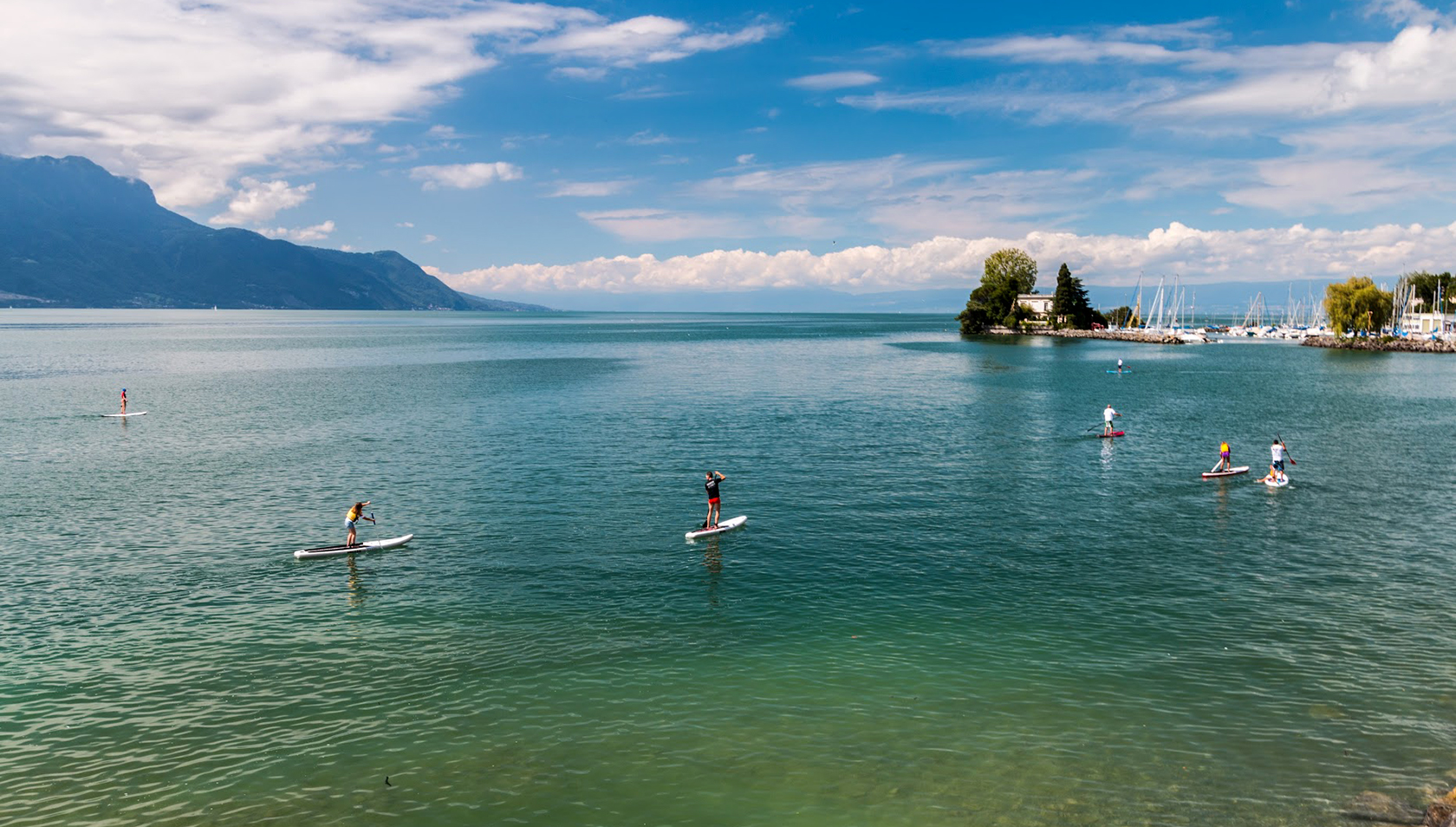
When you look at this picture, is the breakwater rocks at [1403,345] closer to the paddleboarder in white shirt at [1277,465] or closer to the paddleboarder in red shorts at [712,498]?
the paddleboarder in white shirt at [1277,465]

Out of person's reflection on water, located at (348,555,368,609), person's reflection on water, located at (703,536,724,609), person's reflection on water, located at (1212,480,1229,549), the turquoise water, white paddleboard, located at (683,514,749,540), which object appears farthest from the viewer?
person's reflection on water, located at (1212,480,1229,549)

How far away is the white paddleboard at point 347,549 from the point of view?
124ft

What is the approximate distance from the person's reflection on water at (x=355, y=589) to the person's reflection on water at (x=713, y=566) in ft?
45.8

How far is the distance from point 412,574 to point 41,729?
559 inches

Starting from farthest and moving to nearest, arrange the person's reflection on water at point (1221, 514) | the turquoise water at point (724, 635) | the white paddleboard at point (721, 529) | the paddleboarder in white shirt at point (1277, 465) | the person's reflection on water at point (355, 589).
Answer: the paddleboarder in white shirt at point (1277, 465)
the person's reflection on water at point (1221, 514)
the white paddleboard at point (721, 529)
the person's reflection on water at point (355, 589)
the turquoise water at point (724, 635)

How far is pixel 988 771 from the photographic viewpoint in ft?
66.7

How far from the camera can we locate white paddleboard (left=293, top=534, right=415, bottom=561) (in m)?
37.7

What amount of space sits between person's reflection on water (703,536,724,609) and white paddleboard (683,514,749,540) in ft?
1.09

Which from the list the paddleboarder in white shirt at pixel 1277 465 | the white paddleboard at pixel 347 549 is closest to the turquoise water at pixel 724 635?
the white paddleboard at pixel 347 549

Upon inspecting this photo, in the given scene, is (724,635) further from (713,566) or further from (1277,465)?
(1277,465)

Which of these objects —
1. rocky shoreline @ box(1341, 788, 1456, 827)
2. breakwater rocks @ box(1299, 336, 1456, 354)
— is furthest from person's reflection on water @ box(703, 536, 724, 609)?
breakwater rocks @ box(1299, 336, 1456, 354)

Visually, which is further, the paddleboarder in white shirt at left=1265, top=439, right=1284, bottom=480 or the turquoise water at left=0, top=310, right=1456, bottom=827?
the paddleboarder in white shirt at left=1265, top=439, right=1284, bottom=480

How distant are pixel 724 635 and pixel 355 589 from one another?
1621 centimetres

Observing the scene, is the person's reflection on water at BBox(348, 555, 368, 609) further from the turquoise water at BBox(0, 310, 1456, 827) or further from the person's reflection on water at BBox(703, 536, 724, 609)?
the person's reflection on water at BBox(703, 536, 724, 609)
